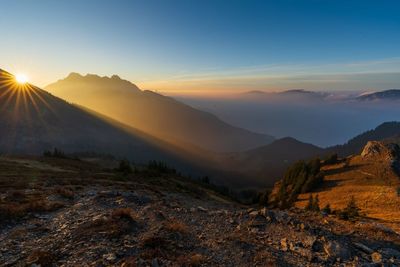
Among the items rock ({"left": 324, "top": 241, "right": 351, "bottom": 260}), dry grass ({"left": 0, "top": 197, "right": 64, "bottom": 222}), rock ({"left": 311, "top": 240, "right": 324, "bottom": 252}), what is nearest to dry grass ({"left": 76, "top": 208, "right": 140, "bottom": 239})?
dry grass ({"left": 0, "top": 197, "right": 64, "bottom": 222})

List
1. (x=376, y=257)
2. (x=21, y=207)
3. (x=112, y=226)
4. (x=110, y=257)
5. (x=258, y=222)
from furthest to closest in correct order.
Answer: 1. (x=21, y=207)
2. (x=258, y=222)
3. (x=112, y=226)
4. (x=376, y=257)
5. (x=110, y=257)

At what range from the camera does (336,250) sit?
13.4 m

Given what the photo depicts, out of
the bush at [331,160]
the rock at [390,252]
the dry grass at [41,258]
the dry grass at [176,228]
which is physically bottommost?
the bush at [331,160]

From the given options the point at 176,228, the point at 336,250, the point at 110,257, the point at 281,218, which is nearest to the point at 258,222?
the point at 281,218

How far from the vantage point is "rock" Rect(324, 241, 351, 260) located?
13.1 m

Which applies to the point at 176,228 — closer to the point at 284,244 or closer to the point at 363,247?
the point at 284,244

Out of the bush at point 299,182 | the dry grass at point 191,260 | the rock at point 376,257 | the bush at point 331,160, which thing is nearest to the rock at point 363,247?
the rock at point 376,257

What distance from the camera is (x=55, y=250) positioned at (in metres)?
12.6

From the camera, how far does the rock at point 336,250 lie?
13141 millimetres

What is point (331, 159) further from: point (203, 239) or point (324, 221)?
point (203, 239)

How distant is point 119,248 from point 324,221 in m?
14.8

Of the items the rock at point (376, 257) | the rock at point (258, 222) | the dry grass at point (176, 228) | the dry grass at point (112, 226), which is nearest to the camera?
the rock at point (376, 257)

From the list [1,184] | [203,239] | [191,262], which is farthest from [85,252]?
[1,184]

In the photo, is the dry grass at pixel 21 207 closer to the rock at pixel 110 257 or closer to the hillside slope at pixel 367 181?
the rock at pixel 110 257
